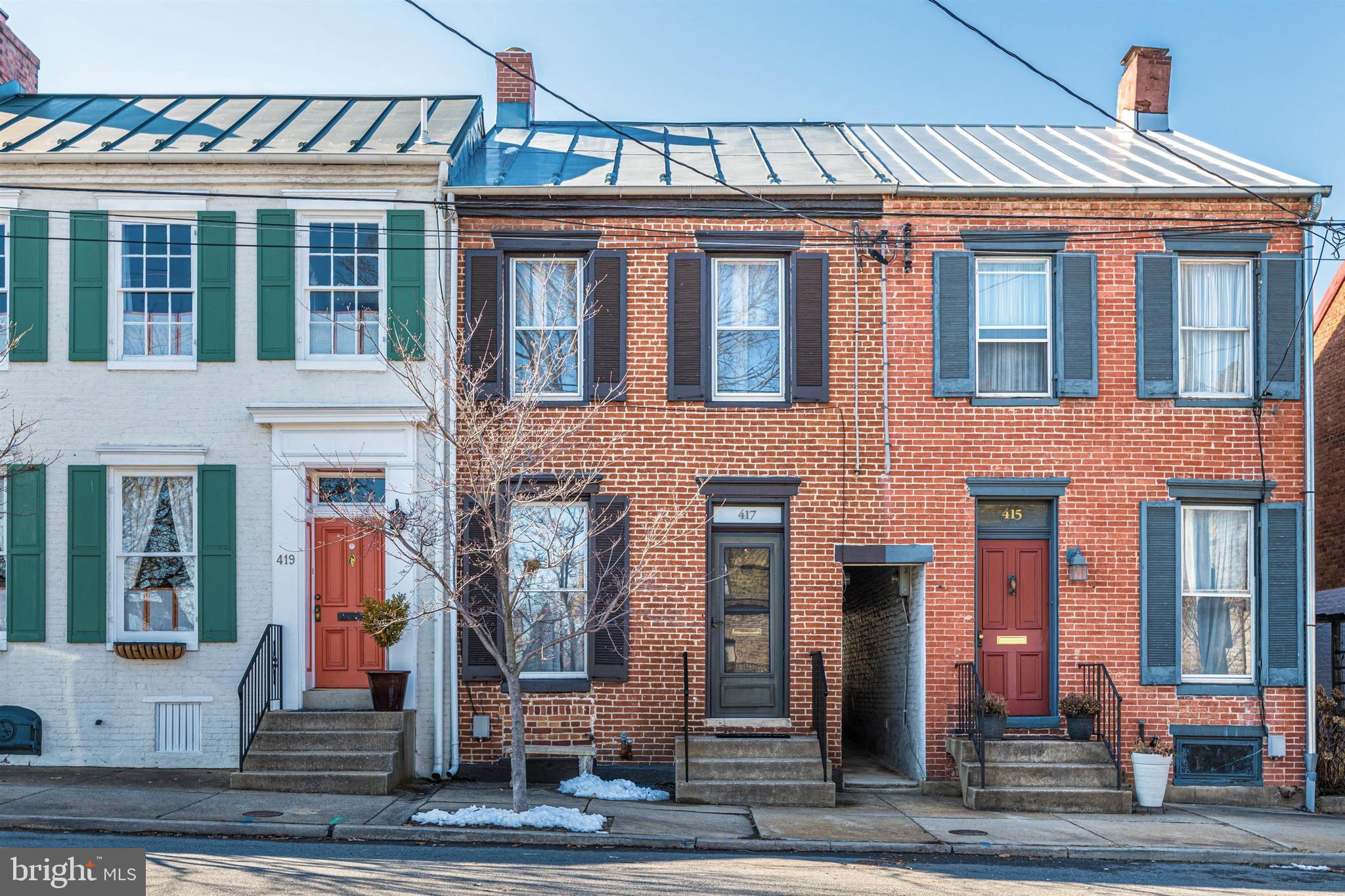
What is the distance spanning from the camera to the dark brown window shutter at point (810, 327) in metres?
13.2

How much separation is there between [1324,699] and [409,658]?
9.98 m

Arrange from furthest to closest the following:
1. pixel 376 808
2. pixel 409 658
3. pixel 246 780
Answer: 1. pixel 409 658
2. pixel 246 780
3. pixel 376 808

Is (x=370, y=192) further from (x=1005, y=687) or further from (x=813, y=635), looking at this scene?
(x=1005, y=687)

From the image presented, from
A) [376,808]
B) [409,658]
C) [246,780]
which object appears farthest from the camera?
[409,658]

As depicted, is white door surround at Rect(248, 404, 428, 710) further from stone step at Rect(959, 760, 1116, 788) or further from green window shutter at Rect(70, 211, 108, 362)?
stone step at Rect(959, 760, 1116, 788)

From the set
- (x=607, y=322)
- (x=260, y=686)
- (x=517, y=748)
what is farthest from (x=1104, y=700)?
(x=260, y=686)

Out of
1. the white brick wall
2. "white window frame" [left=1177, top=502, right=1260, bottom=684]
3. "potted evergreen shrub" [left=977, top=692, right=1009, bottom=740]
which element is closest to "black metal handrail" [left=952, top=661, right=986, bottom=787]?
"potted evergreen shrub" [left=977, top=692, right=1009, bottom=740]

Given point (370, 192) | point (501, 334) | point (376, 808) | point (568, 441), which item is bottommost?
point (376, 808)

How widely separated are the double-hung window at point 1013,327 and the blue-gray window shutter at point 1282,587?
9.42ft

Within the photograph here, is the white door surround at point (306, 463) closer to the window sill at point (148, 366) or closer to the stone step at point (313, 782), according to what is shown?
the window sill at point (148, 366)

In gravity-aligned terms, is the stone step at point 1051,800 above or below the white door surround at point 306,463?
below

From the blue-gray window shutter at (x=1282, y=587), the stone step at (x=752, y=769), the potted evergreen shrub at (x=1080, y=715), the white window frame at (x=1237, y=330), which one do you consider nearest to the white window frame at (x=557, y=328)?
the stone step at (x=752, y=769)

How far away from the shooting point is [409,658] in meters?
12.8

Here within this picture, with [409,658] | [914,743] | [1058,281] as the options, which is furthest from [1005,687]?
[409,658]
